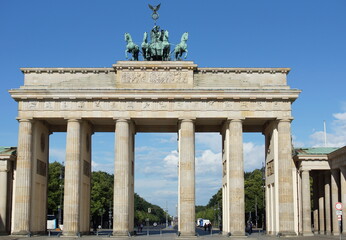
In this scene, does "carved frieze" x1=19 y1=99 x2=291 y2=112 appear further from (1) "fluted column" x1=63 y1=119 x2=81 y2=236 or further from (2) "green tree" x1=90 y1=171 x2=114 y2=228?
(2) "green tree" x1=90 y1=171 x2=114 y2=228

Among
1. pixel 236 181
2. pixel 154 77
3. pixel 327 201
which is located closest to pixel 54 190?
pixel 154 77

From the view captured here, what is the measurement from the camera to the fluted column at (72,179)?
53.9m

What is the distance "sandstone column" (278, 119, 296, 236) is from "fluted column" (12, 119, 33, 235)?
1033 inches

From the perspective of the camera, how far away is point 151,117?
2202 inches

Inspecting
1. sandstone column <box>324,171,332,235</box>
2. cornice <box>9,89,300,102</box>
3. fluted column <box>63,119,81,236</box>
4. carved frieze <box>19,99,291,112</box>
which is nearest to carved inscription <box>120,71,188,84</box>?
cornice <box>9,89,300,102</box>

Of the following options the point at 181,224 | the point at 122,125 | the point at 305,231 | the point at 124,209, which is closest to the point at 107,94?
the point at 122,125

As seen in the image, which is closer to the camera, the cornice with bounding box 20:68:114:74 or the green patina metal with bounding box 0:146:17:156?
the green patina metal with bounding box 0:146:17:156

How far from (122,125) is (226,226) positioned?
15.9m

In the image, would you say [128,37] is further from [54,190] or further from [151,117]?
[54,190]

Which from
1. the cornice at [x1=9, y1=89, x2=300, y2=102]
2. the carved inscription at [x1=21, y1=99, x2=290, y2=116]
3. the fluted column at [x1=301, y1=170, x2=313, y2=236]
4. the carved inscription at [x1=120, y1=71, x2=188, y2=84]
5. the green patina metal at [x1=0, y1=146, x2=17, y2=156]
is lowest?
the fluted column at [x1=301, y1=170, x2=313, y2=236]

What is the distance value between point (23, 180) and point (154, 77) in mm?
17560

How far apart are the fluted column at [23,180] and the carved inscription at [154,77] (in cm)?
1145

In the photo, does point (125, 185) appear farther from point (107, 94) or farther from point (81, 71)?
point (81, 71)

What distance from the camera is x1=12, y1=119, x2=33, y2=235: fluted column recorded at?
53.7 metres
